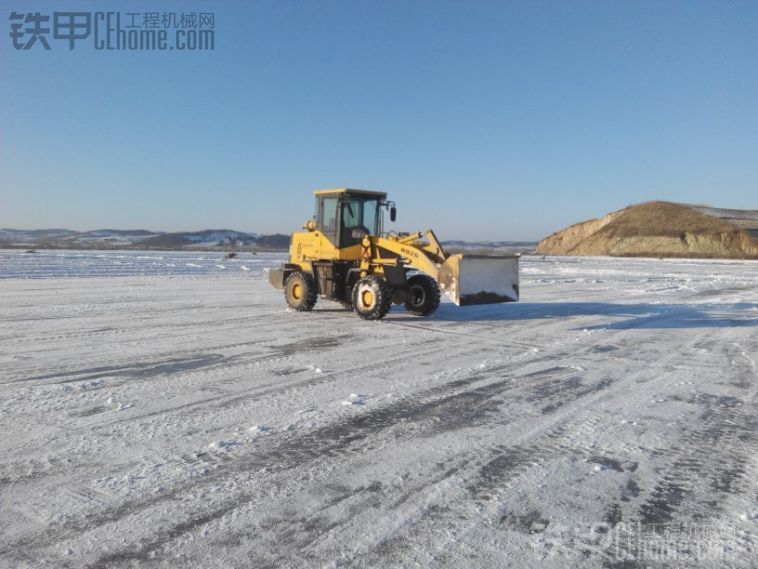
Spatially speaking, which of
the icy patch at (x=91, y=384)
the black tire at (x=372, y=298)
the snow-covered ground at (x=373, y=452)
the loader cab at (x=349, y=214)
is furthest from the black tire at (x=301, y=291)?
the icy patch at (x=91, y=384)

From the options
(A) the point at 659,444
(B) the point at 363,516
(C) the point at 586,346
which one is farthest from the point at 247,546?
(C) the point at 586,346

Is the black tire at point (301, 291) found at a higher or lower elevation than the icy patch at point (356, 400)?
higher

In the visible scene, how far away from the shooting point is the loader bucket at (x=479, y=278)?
1102 cm

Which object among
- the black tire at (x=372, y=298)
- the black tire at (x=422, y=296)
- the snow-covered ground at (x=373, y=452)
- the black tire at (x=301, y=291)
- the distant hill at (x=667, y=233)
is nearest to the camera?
the snow-covered ground at (x=373, y=452)

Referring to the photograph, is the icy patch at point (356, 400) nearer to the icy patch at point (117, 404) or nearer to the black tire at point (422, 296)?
the icy patch at point (117, 404)

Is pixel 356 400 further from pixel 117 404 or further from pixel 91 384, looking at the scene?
pixel 91 384

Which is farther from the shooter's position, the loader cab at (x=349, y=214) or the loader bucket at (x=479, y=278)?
the loader cab at (x=349, y=214)

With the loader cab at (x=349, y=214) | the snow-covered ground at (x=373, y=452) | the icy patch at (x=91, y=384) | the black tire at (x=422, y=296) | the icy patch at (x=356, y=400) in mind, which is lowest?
the snow-covered ground at (x=373, y=452)

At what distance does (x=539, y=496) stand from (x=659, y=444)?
1.51 meters

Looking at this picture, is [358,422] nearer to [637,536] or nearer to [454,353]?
[637,536]

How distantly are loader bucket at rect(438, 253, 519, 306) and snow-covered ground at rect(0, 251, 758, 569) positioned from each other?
2456 mm

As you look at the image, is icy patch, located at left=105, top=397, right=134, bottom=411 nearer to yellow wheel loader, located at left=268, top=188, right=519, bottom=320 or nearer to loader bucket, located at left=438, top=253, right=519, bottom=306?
yellow wheel loader, located at left=268, top=188, right=519, bottom=320

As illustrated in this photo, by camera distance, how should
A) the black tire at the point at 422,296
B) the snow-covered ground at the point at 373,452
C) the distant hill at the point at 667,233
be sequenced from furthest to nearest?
1. the distant hill at the point at 667,233
2. the black tire at the point at 422,296
3. the snow-covered ground at the point at 373,452

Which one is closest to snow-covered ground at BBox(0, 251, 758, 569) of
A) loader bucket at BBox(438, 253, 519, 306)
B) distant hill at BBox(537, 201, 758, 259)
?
loader bucket at BBox(438, 253, 519, 306)
